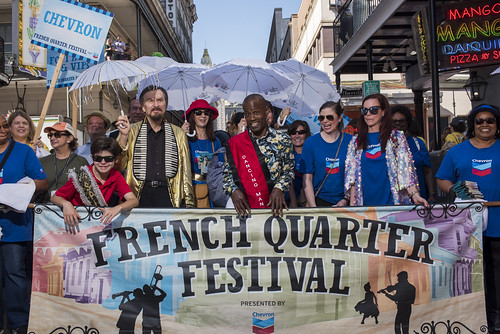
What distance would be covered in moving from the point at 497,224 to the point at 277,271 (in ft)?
6.74

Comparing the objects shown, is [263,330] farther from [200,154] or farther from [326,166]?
[200,154]

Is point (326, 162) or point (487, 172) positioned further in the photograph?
point (326, 162)

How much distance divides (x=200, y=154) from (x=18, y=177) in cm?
181

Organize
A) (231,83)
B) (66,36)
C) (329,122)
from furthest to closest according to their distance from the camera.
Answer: (231,83) < (66,36) < (329,122)

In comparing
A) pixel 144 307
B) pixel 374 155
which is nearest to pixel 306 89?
pixel 374 155

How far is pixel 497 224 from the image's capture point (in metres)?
4.46

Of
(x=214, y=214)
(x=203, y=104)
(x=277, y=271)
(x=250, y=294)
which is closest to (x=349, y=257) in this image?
(x=277, y=271)

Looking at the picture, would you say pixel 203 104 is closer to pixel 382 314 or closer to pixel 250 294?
pixel 250 294

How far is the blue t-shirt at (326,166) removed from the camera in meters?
5.14

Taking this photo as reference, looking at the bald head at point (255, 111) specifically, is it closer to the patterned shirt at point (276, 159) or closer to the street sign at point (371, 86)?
the patterned shirt at point (276, 159)

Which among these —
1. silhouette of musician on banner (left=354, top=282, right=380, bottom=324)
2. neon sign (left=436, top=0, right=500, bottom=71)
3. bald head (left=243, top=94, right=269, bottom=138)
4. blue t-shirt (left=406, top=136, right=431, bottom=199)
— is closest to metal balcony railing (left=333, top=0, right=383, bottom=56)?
neon sign (left=436, top=0, right=500, bottom=71)

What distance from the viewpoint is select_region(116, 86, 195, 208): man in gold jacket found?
15.9 ft

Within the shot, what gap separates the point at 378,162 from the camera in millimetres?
4676

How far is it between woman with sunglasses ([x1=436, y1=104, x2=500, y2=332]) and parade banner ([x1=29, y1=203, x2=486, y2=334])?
36 cm
